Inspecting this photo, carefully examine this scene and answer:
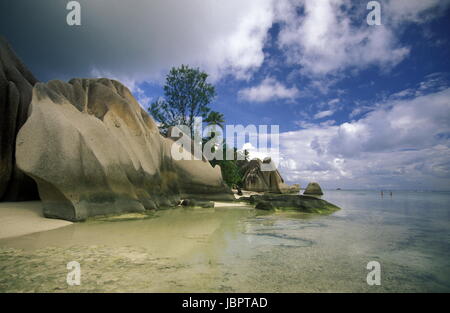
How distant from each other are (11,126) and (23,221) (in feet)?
18.6

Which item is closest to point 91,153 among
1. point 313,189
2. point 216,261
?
point 216,261

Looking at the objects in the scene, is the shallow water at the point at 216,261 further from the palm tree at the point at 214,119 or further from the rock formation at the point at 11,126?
the palm tree at the point at 214,119

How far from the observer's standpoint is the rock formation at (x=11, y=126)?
9.88m

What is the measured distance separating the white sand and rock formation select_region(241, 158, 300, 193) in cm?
3637

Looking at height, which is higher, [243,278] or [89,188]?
[89,188]

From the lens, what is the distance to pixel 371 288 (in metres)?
3.29

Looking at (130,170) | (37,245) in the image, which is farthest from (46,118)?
(37,245)

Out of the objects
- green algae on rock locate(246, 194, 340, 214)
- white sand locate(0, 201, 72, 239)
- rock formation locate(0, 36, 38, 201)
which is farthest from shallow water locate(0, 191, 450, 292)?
green algae on rock locate(246, 194, 340, 214)

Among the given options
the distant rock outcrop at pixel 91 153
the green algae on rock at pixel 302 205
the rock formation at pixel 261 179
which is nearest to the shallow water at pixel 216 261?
the distant rock outcrop at pixel 91 153

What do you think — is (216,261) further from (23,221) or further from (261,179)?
(261,179)

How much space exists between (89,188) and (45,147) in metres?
1.93

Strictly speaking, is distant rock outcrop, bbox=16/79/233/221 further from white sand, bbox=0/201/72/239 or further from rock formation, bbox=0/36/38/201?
rock formation, bbox=0/36/38/201

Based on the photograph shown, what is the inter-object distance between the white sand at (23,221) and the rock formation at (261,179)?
119ft

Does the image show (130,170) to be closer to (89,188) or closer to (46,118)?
(89,188)
